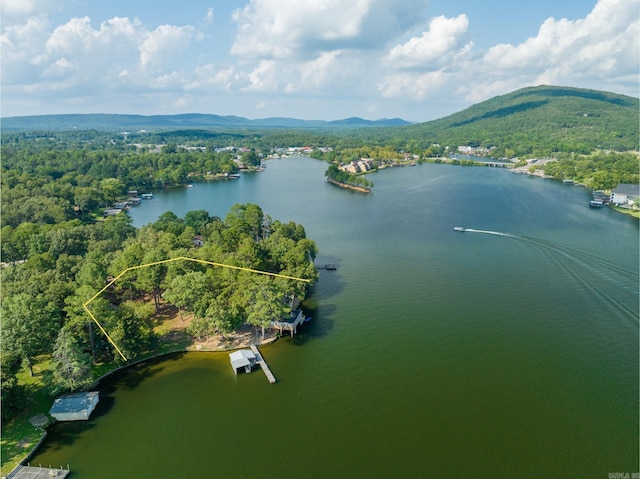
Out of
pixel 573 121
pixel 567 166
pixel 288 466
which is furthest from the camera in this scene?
pixel 573 121

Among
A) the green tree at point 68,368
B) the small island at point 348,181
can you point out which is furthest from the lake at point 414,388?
the small island at point 348,181

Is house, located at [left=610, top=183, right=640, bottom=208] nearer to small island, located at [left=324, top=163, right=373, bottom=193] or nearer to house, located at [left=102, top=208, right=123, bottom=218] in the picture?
small island, located at [left=324, top=163, right=373, bottom=193]

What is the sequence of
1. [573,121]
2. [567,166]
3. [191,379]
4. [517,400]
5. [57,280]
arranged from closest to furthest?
[517,400] → [191,379] → [57,280] → [567,166] → [573,121]

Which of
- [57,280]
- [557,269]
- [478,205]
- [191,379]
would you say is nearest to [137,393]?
[191,379]

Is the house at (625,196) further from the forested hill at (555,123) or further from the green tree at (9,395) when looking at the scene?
the green tree at (9,395)

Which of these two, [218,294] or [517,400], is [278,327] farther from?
[517,400]

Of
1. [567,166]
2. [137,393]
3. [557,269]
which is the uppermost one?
[567,166]

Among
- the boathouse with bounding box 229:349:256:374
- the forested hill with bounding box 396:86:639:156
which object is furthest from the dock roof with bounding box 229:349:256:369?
the forested hill with bounding box 396:86:639:156
